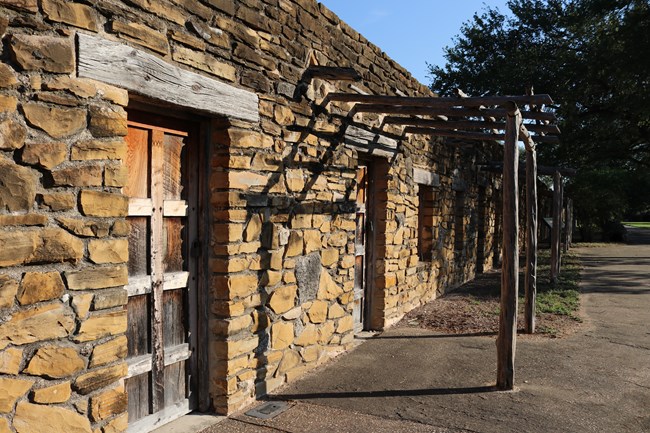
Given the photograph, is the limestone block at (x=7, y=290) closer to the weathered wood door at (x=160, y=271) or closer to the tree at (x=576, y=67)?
the weathered wood door at (x=160, y=271)

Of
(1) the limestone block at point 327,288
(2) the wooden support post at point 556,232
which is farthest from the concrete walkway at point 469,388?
(2) the wooden support post at point 556,232

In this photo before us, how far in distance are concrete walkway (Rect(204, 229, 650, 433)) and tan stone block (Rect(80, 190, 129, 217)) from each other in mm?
1599

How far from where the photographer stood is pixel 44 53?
2.46m

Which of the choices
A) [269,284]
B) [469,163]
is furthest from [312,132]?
[469,163]

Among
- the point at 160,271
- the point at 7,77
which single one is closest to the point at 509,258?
the point at 160,271

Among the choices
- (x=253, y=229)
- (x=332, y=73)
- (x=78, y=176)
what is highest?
(x=332, y=73)

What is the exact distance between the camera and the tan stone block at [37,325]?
2.34 meters

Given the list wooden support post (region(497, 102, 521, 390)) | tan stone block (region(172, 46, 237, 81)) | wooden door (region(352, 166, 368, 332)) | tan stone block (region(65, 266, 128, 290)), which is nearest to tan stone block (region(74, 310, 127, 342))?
tan stone block (region(65, 266, 128, 290))

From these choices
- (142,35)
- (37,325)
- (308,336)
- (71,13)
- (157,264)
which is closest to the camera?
(37,325)

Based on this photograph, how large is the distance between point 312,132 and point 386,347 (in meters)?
2.44

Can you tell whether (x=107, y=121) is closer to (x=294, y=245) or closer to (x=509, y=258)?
(x=294, y=245)

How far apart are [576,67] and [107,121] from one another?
16.3 meters

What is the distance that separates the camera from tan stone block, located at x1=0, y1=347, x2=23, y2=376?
231cm

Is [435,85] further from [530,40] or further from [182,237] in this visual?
[182,237]
